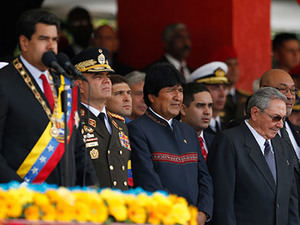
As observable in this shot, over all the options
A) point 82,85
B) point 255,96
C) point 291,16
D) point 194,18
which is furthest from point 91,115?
point 291,16

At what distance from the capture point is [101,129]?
575cm

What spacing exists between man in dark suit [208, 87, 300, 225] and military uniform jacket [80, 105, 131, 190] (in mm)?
961

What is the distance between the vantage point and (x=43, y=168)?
5.03 m

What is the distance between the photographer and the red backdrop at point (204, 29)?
9.61m

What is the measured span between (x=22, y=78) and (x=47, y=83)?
0.17 metres

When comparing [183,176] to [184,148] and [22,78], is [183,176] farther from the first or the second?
[22,78]

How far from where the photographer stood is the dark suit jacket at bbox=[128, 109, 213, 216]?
5.88 meters

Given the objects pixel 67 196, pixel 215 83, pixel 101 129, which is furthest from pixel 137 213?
pixel 215 83

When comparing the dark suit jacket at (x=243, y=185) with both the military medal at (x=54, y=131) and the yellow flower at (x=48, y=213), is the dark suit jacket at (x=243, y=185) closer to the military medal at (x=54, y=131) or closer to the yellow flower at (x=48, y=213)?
the military medal at (x=54, y=131)

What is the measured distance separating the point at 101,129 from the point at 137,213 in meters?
1.86

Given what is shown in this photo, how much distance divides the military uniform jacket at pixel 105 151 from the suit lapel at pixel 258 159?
3.82 feet

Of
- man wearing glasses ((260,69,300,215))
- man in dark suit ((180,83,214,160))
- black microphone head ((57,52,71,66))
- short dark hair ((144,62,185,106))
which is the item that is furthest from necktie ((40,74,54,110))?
man wearing glasses ((260,69,300,215))

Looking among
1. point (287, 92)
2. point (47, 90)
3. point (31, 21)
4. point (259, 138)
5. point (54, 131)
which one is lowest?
point (259, 138)

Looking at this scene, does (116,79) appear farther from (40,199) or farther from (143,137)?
(40,199)
